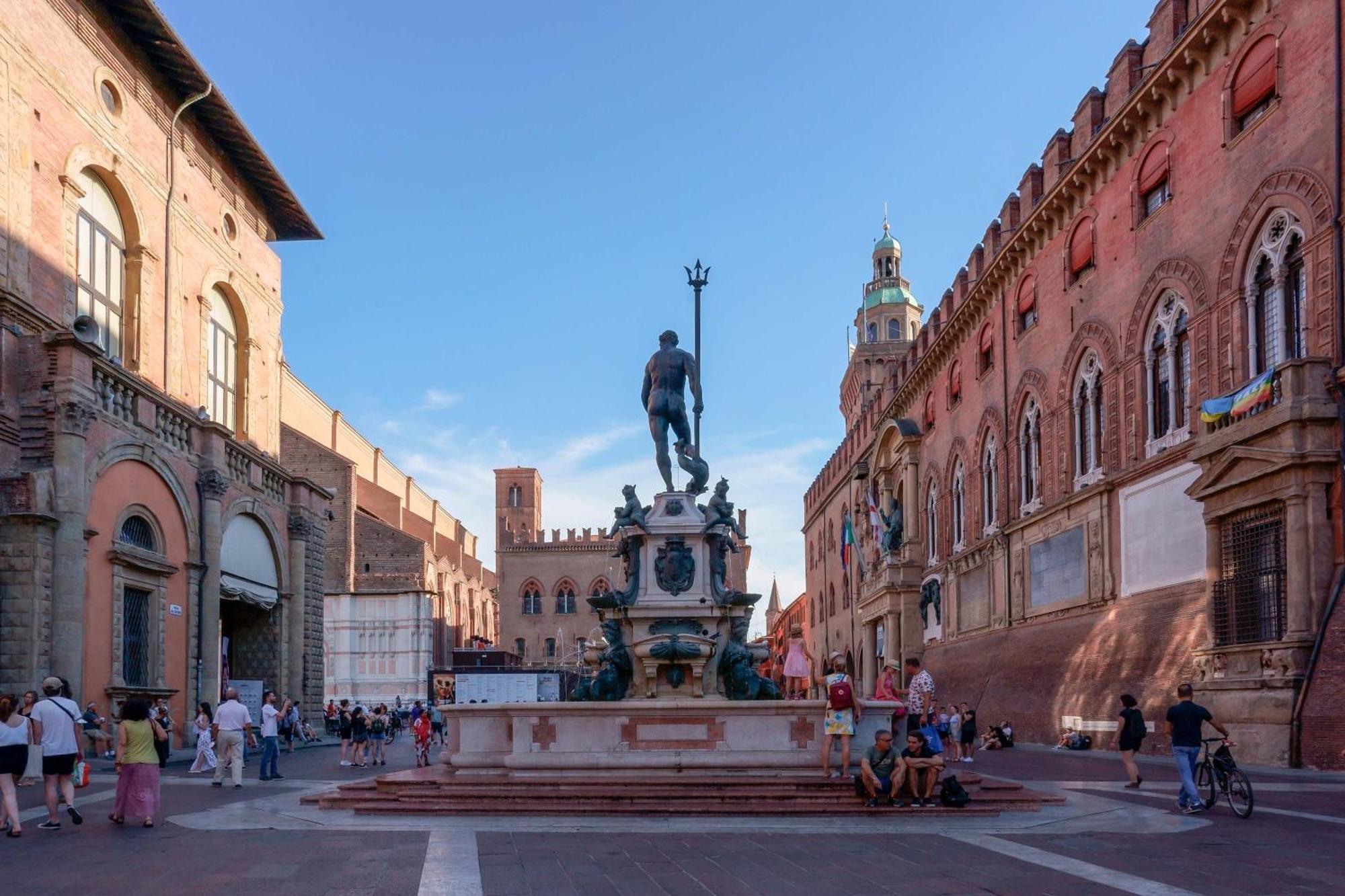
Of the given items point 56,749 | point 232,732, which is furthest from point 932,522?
point 56,749

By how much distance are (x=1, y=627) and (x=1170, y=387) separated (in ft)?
68.3

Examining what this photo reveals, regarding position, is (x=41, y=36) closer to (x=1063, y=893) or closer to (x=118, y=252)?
(x=118, y=252)

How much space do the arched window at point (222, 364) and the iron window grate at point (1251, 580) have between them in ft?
72.7

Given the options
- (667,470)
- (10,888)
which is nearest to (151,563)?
(667,470)

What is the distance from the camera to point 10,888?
29.7 ft

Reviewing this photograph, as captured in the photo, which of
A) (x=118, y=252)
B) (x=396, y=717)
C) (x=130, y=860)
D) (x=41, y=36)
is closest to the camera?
(x=130, y=860)

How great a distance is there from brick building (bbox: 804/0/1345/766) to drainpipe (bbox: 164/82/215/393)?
19.9 meters

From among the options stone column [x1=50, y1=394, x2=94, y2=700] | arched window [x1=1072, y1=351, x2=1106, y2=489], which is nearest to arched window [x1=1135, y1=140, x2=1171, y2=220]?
arched window [x1=1072, y1=351, x2=1106, y2=489]

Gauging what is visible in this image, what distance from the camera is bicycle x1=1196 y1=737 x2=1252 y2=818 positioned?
42.1 ft

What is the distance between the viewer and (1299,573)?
18766 millimetres

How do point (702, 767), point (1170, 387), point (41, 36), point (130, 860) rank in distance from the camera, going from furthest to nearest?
point (1170, 387), point (41, 36), point (702, 767), point (130, 860)

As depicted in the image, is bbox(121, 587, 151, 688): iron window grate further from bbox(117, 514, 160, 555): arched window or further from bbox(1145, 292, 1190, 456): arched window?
bbox(1145, 292, 1190, 456): arched window

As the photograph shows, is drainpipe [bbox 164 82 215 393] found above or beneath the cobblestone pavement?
above

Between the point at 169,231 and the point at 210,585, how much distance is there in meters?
7.71
